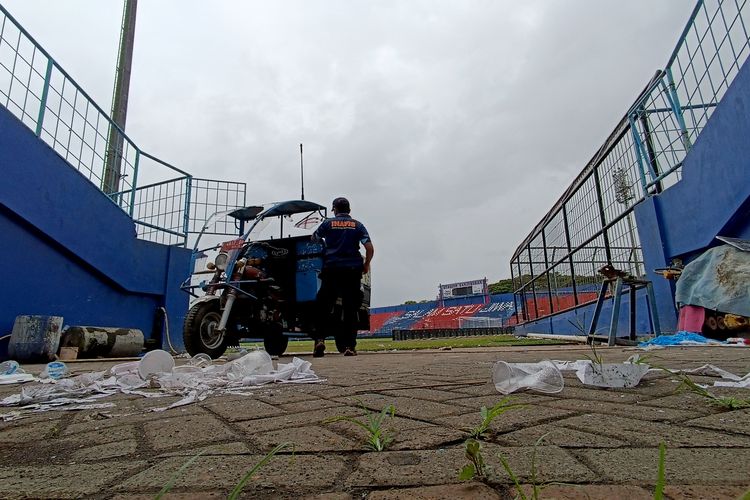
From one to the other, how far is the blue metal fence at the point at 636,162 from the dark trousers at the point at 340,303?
11.5 feet

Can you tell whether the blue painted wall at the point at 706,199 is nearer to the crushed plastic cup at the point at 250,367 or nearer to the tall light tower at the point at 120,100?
the crushed plastic cup at the point at 250,367

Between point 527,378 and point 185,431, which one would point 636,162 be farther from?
point 185,431

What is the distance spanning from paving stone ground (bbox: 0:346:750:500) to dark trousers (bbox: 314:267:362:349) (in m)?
3.57

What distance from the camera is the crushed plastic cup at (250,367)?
2.25 meters

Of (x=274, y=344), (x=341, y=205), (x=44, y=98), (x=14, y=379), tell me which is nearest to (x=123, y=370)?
(x=14, y=379)

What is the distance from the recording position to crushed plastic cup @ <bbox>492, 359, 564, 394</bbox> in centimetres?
154

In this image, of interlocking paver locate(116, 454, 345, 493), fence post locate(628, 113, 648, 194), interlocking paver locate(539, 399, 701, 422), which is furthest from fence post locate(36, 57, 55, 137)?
fence post locate(628, 113, 648, 194)

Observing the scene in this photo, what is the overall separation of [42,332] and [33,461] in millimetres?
4813

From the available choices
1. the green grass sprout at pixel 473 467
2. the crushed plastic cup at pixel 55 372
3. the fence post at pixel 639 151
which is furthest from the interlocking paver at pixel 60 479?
the fence post at pixel 639 151

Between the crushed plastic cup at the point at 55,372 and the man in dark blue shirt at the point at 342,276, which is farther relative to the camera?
the man in dark blue shirt at the point at 342,276

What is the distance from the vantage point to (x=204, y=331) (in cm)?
473

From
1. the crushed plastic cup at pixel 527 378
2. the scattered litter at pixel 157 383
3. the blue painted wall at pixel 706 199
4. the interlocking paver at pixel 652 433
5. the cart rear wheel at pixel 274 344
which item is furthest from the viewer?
the cart rear wheel at pixel 274 344

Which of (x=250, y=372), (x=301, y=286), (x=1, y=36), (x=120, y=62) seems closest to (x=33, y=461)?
(x=250, y=372)

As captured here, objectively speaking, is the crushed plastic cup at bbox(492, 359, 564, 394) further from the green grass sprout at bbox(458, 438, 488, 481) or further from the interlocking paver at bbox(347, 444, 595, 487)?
the green grass sprout at bbox(458, 438, 488, 481)
